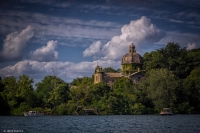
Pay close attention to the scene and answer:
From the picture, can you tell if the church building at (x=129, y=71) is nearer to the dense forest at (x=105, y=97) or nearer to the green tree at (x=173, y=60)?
the green tree at (x=173, y=60)

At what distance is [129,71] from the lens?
108 meters

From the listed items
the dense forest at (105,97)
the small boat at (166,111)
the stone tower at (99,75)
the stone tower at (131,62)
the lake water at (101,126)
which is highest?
the stone tower at (131,62)

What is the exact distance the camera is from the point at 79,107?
2955 inches

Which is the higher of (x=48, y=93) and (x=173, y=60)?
(x=173, y=60)

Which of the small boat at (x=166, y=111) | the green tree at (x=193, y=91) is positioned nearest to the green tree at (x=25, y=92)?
the small boat at (x=166, y=111)

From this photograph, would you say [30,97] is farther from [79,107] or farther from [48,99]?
[79,107]

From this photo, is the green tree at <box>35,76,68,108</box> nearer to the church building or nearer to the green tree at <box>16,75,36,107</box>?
the green tree at <box>16,75,36,107</box>

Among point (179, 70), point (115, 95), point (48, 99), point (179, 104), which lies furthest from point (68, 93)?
point (179, 70)

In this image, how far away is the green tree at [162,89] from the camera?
74.1 metres

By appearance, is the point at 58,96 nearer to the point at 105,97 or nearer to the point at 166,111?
the point at 105,97

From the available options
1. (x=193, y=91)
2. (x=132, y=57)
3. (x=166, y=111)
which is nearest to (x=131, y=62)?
(x=132, y=57)

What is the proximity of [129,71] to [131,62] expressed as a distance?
2.76m

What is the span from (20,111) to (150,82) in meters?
28.1

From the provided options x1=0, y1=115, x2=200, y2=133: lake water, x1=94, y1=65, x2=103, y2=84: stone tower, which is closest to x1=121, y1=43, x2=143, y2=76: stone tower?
x1=94, y1=65, x2=103, y2=84: stone tower
